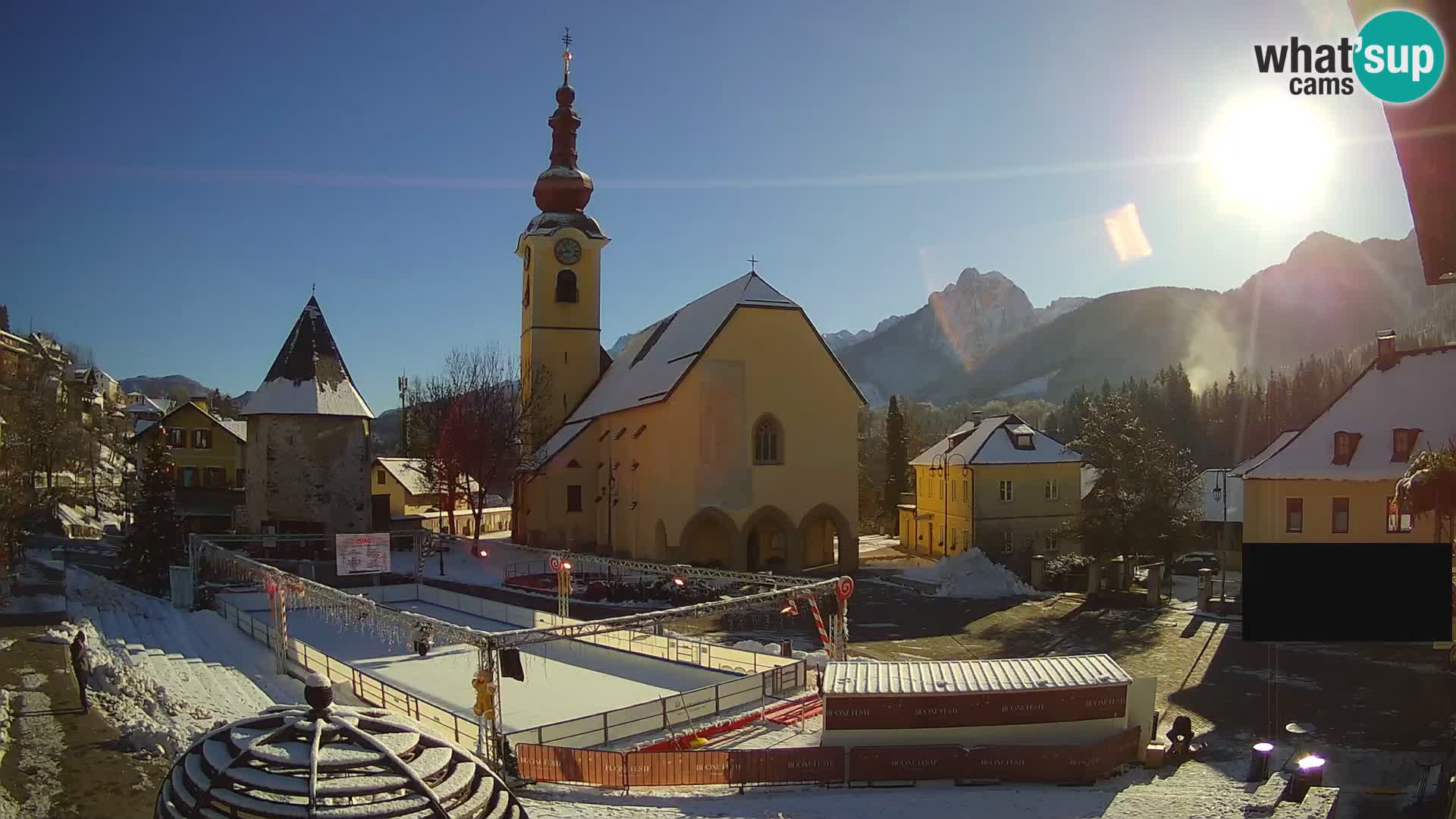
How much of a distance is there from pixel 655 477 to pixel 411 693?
2245 cm

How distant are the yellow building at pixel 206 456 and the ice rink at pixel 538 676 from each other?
93.6ft

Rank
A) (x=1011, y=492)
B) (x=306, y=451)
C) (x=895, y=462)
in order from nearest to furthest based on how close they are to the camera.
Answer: (x=306, y=451) < (x=1011, y=492) < (x=895, y=462)

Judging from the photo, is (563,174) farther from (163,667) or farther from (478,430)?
(163,667)

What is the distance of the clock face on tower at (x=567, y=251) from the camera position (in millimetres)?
52906

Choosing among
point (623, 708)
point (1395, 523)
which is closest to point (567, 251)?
point (623, 708)

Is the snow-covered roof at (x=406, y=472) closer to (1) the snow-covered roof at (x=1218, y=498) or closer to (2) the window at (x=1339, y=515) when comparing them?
(1) the snow-covered roof at (x=1218, y=498)

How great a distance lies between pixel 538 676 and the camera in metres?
21.8

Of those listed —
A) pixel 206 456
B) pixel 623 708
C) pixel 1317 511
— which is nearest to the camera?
pixel 623 708

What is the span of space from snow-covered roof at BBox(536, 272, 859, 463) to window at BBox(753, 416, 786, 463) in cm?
383

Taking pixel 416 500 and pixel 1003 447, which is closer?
pixel 1003 447

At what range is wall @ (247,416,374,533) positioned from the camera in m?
39.8

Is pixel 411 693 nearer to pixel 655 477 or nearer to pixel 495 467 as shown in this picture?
pixel 655 477

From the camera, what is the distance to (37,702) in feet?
50.7

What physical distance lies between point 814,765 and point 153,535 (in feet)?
86.9
